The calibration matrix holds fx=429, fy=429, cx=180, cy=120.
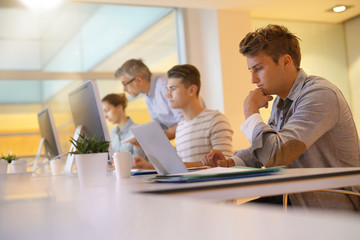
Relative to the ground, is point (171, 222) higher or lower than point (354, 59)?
lower

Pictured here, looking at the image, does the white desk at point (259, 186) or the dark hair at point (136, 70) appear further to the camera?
the dark hair at point (136, 70)

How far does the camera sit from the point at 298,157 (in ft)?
5.60

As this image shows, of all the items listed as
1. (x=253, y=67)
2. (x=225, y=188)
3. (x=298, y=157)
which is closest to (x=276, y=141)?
(x=298, y=157)

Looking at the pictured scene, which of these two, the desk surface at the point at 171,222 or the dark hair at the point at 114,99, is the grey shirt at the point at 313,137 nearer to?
the desk surface at the point at 171,222

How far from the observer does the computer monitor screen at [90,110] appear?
Answer: 189cm

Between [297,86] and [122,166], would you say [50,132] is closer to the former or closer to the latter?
[122,166]

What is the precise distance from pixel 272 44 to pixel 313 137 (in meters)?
0.50

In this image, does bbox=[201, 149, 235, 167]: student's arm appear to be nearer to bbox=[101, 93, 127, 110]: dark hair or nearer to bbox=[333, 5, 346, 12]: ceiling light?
bbox=[101, 93, 127, 110]: dark hair

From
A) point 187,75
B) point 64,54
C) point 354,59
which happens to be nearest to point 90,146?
point 187,75

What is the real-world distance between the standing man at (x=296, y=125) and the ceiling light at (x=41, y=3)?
3.93 meters

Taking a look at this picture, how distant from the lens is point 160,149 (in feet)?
4.49

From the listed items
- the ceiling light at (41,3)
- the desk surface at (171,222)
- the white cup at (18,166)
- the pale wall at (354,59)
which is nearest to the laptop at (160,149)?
the desk surface at (171,222)

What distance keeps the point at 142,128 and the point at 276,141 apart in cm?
51

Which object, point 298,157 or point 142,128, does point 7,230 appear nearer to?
point 142,128
